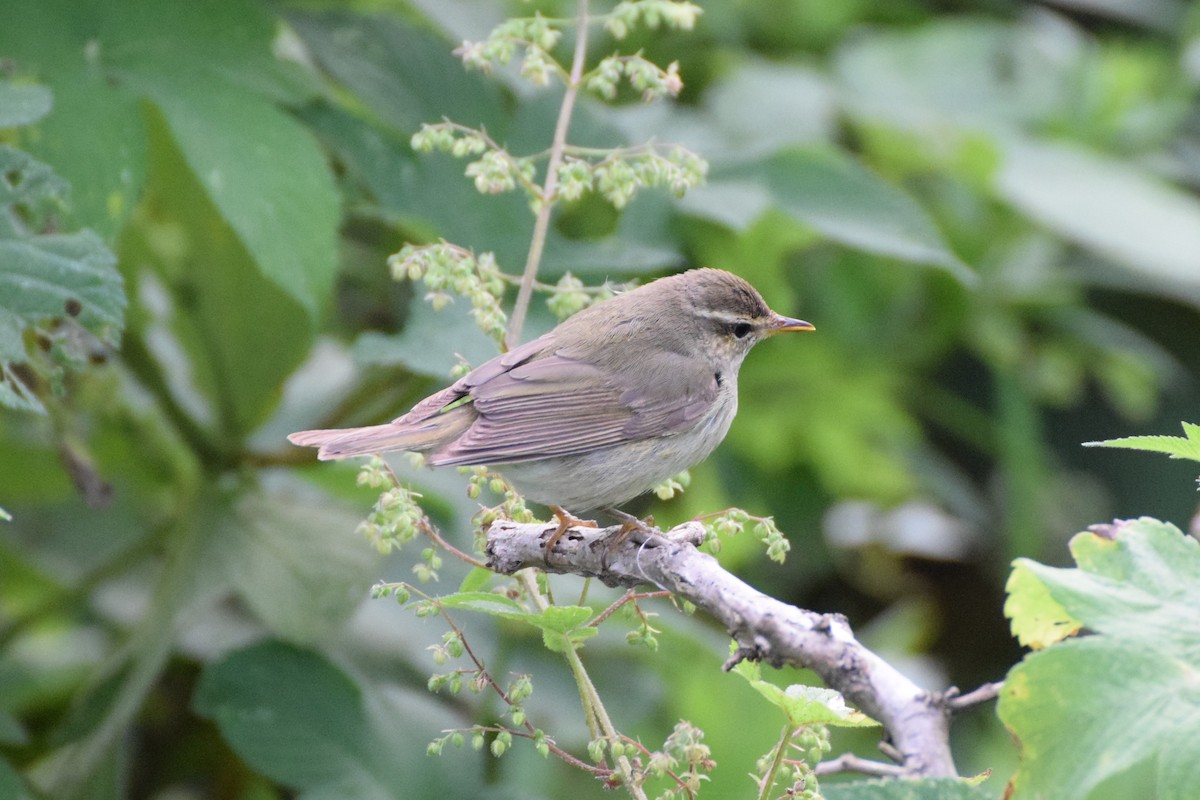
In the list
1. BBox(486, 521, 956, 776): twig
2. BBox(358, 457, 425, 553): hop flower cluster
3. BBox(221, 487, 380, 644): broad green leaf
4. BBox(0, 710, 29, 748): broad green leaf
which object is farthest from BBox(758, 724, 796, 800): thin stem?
BBox(0, 710, 29, 748): broad green leaf

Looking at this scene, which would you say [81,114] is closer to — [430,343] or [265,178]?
[265,178]

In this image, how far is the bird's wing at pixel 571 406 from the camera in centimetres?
249

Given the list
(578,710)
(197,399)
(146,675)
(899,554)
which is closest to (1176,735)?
(146,675)

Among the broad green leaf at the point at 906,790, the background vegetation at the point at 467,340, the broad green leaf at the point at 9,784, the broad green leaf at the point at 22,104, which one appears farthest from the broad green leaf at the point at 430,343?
the broad green leaf at the point at 906,790

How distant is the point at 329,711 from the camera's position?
281 cm

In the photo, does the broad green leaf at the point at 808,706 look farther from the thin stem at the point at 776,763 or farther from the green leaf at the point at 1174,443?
the green leaf at the point at 1174,443

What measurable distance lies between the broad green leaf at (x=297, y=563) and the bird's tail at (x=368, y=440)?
1.96 ft

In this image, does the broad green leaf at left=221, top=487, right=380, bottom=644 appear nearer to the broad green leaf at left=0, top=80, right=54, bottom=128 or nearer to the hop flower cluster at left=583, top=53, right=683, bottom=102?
the broad green leaf at left=0, top=80, right=54, bottom=128

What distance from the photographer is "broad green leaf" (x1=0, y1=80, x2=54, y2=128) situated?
2104mm

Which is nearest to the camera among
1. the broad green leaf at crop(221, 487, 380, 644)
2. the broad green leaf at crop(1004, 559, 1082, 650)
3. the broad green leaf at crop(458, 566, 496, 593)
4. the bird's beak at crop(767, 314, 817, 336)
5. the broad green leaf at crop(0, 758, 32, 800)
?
the broad green leaf at crop(1004, 559, 1082, 650)

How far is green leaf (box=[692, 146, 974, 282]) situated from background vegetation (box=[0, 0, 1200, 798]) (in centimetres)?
1

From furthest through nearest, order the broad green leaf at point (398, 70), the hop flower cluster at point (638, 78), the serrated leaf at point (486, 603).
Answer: the broad green leaf at point (398, 70), the hop flower cluster at point (638, 78), the serrated leaf at point (486, 603)

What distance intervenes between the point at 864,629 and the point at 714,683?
1.70 meters

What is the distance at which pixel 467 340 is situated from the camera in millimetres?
2672
